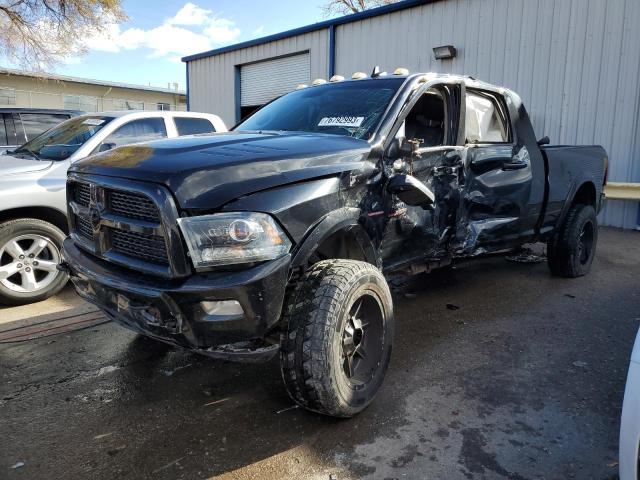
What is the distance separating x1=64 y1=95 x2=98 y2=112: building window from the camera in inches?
1123

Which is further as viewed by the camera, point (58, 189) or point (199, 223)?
point (58, 189)

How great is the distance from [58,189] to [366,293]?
344 centimetres

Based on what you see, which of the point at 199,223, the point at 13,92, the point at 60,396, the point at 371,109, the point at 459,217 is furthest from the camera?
the point at 13,92

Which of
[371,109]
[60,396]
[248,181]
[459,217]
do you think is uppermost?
[371,109]

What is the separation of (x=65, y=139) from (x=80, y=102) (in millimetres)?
26522

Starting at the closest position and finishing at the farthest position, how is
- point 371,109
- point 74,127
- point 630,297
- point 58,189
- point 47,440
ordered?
point 47,440 < point 371,109 < point 58,189 < point 630,297 < point 74,127

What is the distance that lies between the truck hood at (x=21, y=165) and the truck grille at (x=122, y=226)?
215 cm

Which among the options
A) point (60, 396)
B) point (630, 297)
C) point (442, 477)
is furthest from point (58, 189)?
point (630, 297)

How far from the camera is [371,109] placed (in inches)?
138

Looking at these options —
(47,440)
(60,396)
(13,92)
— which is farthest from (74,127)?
(13,92)

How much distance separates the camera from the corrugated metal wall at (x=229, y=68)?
13.5 meters

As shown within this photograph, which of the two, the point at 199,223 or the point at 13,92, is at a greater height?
the point at 13,92

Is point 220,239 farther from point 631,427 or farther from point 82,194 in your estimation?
point 631,427

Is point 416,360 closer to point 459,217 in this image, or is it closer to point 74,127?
point 459,217
